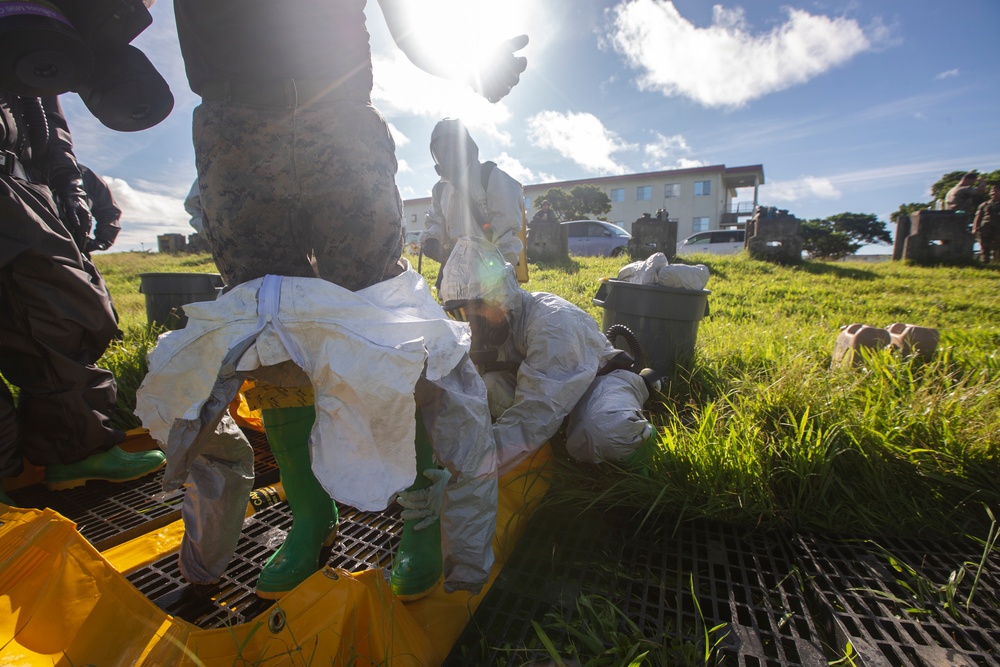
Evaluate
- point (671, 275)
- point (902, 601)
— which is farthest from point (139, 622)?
point (671, 275)

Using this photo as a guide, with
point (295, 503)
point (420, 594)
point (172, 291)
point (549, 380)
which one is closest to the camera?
point (420, 594)

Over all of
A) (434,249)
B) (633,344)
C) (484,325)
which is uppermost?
(434,249)

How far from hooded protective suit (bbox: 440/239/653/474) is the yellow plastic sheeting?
761 millimetres

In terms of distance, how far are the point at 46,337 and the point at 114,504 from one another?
2.11 feet

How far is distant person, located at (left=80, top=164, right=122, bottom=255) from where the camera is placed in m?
3.33

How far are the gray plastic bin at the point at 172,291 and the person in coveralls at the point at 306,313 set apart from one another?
2.88 metres

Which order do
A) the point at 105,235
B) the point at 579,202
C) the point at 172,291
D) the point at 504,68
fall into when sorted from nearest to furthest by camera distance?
the point at 504,68, the point at 105,235, the point at 172,291, the point at 579,202

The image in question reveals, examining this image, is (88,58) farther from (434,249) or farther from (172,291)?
(434,249)

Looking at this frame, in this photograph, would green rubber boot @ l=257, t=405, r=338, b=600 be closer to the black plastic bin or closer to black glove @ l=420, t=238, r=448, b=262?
the black plastic bin

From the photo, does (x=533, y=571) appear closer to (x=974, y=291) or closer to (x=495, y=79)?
(x=495, y=79)

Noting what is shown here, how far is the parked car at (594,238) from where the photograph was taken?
13.0 meters

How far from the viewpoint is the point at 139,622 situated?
87 cm

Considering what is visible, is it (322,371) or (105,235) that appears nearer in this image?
(322,371)

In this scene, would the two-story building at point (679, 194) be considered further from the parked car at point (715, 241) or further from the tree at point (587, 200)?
the parked car at point (715, 241)
